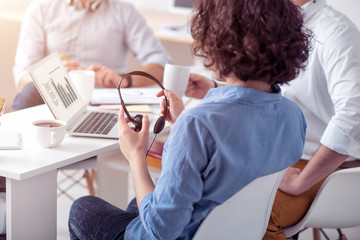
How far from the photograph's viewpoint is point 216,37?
1.04m

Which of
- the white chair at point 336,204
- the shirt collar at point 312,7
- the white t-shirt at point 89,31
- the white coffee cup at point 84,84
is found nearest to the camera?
the white chair at point 336,204

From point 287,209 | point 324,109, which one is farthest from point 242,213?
point 324,109

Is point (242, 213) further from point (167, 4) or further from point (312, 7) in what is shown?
→ point (167, 4)

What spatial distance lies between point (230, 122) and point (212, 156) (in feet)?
0.26

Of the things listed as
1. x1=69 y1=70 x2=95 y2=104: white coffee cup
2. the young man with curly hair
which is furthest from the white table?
x1=69 y1=70 x2=95 y2=104: white coffee cup

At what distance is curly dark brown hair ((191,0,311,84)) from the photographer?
1000 millimetres

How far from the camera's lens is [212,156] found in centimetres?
99

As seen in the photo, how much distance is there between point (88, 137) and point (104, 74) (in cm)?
63

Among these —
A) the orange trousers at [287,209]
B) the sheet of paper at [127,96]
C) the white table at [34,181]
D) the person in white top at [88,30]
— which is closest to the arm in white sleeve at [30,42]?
the person in white top at [88,30]

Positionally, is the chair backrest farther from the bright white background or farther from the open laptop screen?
the bright white background

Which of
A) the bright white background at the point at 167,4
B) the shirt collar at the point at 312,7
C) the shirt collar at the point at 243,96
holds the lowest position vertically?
the bright white background at the point at 167,4

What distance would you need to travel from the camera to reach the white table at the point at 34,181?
1.23m

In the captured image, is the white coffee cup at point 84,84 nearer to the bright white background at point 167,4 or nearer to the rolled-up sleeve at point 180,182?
the rolled-up sleeve at point 180,182

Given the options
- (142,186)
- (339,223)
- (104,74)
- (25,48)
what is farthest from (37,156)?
(25,48)
